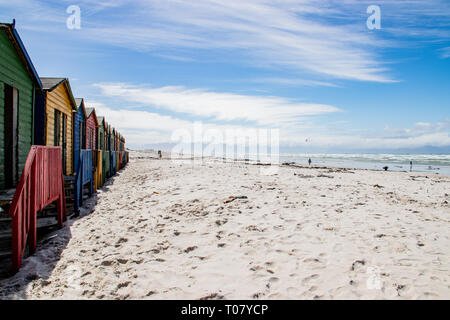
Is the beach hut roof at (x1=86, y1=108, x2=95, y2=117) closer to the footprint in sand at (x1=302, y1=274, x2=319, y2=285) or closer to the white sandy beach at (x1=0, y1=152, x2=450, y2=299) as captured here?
the white sandy beach at (x1=0, y1=152, x2=450, y2=299)

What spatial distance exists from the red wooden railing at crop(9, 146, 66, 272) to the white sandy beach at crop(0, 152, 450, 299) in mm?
349

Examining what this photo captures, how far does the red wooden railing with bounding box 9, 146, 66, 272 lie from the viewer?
4004 millimetres

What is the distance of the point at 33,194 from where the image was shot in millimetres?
4719

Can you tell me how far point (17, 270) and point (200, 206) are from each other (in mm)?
4115

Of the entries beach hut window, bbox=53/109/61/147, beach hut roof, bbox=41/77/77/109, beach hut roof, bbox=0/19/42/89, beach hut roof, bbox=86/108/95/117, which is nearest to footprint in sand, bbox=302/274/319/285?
beach hut roof, bbox=0/19/42/89

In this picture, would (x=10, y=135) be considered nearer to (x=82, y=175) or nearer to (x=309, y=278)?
(x=82, y=175)

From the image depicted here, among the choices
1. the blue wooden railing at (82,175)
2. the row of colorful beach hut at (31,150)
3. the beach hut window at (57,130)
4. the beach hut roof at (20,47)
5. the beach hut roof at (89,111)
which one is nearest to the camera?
the row of colorful beach hut at (31,150)

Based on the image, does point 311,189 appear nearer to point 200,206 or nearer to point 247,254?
point 200,206

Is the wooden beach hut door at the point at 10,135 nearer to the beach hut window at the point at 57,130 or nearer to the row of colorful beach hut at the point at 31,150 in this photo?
the row of colorful beach hut at the point at 31,150

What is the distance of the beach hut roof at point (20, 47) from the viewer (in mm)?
7242

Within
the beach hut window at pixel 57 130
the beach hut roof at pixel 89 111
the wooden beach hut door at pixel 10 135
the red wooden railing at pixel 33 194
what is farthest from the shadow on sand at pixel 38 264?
the beach hut roof at pixel 89 111

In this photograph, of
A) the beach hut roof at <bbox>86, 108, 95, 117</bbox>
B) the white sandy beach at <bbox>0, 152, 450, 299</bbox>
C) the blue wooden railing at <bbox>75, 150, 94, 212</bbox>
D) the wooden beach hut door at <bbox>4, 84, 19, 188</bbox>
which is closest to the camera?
the white sandy beach at <bbox>0, 152, 450, 299</bbox>

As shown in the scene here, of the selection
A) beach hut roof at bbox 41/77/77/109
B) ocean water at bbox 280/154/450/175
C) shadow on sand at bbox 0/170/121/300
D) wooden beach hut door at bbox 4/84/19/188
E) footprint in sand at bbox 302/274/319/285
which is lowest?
shadow on sand at bbox 0/170/121/300
